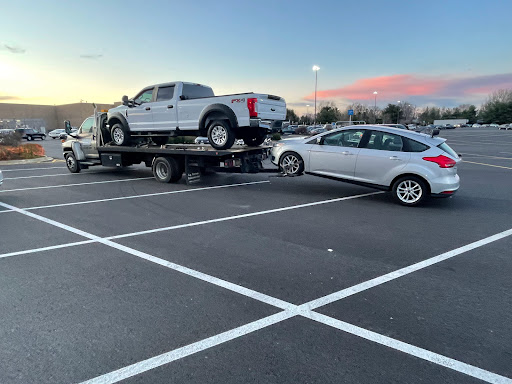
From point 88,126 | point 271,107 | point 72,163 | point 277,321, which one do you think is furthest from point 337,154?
point 72,163

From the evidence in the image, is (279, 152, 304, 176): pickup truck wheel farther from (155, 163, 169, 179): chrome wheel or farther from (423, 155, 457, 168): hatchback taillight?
(155, 163, 169, 179): chrome wheel

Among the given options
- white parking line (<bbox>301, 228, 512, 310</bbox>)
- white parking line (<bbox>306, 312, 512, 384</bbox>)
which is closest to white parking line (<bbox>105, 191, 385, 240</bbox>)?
white parking line (<bbox>301, 228, 512, 310</bbox>)

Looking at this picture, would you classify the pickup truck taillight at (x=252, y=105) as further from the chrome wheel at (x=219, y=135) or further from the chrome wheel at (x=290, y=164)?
the chrome wheel at (x=290, y=164)

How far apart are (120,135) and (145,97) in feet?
5.61

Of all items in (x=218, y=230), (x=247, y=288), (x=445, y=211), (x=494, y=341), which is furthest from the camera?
(x=445, y=211)

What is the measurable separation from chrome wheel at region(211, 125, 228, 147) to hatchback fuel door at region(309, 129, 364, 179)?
2284 mm

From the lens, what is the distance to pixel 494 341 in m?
2.90

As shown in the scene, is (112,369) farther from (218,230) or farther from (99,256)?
(218,230)

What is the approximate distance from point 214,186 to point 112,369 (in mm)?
7672

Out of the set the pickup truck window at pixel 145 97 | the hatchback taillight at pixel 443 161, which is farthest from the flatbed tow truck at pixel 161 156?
the hatchback taillight at pixel 443 161

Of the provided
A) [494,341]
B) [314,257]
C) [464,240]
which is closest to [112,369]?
[314,257]

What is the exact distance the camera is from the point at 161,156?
10344mm

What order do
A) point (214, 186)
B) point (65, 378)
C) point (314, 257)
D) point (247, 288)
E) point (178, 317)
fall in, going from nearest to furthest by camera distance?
point (65, 378)
point (178, 317)
point (247, 288)
point (314, 257)
point (214, 186)

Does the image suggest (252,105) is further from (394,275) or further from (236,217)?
(394,275)
